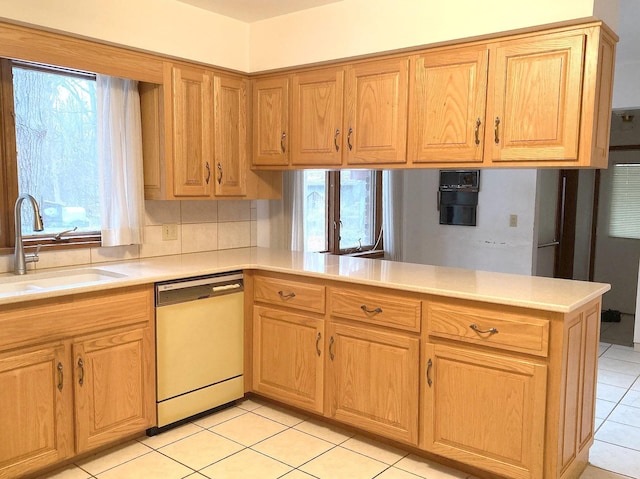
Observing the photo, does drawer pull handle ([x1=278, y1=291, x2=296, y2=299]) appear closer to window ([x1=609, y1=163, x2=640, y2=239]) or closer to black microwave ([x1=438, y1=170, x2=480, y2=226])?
black microwave ([x1=438, y1=170, x2=480, y2=226])

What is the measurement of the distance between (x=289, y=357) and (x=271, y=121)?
5.02 feet

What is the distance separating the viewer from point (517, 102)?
2.49 m

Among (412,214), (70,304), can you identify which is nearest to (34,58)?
(70,304)

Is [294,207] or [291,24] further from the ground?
[291,24]

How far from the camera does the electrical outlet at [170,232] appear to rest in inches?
134

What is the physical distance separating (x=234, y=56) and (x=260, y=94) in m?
0.29

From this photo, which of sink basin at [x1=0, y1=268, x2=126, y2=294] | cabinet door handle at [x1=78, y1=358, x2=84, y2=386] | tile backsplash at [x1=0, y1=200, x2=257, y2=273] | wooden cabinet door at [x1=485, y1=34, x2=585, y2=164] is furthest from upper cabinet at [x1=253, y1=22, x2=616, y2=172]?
cabinet door handle at [x1=78, y1=358, x2=84, y2=386]

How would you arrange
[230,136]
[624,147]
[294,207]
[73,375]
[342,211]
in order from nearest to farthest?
1. [73,375]
2. [230,136]
3. [294,207]
4. [342,211]
5. [624,147]

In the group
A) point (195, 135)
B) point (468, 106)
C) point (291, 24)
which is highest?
point (291, 24)

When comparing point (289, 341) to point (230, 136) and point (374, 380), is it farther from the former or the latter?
point (230, 136)

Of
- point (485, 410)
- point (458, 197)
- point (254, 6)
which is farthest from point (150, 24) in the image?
point (458, 197)

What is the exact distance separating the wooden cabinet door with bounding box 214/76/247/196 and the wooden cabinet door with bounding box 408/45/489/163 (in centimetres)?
122

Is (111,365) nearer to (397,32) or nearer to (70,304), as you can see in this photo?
(70,304)

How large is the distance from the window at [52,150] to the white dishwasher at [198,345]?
0.71 m
